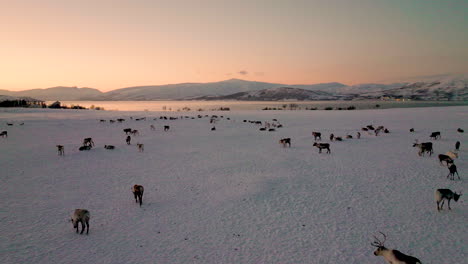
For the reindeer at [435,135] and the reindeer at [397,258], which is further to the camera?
the reindeer at [435,135]

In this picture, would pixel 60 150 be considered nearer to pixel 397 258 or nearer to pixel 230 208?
pixel 230 208

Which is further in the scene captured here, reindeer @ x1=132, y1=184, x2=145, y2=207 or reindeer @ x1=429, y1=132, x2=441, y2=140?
reindeer @ x1=429, y1=132, x2=441, y2=140

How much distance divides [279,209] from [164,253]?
193 inches

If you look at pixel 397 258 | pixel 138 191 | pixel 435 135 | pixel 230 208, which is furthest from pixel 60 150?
pixel 435 135

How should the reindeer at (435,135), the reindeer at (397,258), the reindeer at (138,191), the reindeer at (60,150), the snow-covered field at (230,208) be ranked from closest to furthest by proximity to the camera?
the reindeer at (397,258) → the snow-covered field at (230,208) → the reindeer at (138,191) → the reindeer at (60,150) → the reindeer at (435,135)

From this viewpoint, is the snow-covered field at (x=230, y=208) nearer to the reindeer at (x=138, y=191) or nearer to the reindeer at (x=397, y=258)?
the reindeer at (x=138, y=191)

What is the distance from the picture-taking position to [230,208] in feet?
36.0

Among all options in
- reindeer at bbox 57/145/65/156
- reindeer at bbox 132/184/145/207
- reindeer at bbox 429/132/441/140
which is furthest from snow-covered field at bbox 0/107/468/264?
reindeer at bbox 429/132/441/140

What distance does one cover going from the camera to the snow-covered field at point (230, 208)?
798cm

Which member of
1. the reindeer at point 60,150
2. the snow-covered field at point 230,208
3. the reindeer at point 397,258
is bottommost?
the snow-covered field at point 230,208

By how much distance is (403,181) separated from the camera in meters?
13.9

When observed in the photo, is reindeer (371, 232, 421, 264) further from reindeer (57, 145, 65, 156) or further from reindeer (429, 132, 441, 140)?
reindeer (429, 132, 441, 140)

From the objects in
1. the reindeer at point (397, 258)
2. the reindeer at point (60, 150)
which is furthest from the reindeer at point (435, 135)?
the reindeer at point (60, 150)

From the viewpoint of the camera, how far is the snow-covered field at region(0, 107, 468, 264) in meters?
7.98
